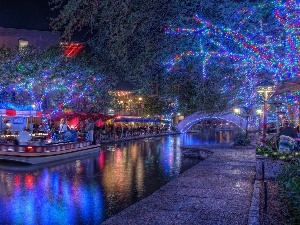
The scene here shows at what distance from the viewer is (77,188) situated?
15.4 m

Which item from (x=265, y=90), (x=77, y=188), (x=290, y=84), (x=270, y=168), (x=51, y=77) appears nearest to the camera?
(x=270, y=168)

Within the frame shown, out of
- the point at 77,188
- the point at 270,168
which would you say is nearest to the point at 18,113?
the point at 77,188

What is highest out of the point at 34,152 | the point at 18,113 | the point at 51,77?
the point at 51,77

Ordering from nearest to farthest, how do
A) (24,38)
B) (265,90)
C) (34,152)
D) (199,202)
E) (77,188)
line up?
(199,202)
(77,188)
(265,90)
(34,152)
(24,38)

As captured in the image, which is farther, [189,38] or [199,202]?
[189,38]

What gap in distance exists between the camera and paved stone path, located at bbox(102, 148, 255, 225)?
8477 mm

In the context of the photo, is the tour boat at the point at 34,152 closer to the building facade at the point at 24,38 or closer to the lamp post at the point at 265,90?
the lamp post at the point at 265,90

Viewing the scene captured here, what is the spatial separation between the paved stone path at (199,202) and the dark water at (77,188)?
5.73 ft

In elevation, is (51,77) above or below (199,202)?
above

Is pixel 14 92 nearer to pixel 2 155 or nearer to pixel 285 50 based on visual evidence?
pixel 2 155

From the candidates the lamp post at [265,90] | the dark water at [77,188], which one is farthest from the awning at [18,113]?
the lamp post at [265,90]

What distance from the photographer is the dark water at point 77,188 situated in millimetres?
11172

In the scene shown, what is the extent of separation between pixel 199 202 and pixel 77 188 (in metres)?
6.67

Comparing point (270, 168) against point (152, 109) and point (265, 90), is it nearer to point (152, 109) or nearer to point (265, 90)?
point (265, 90)
